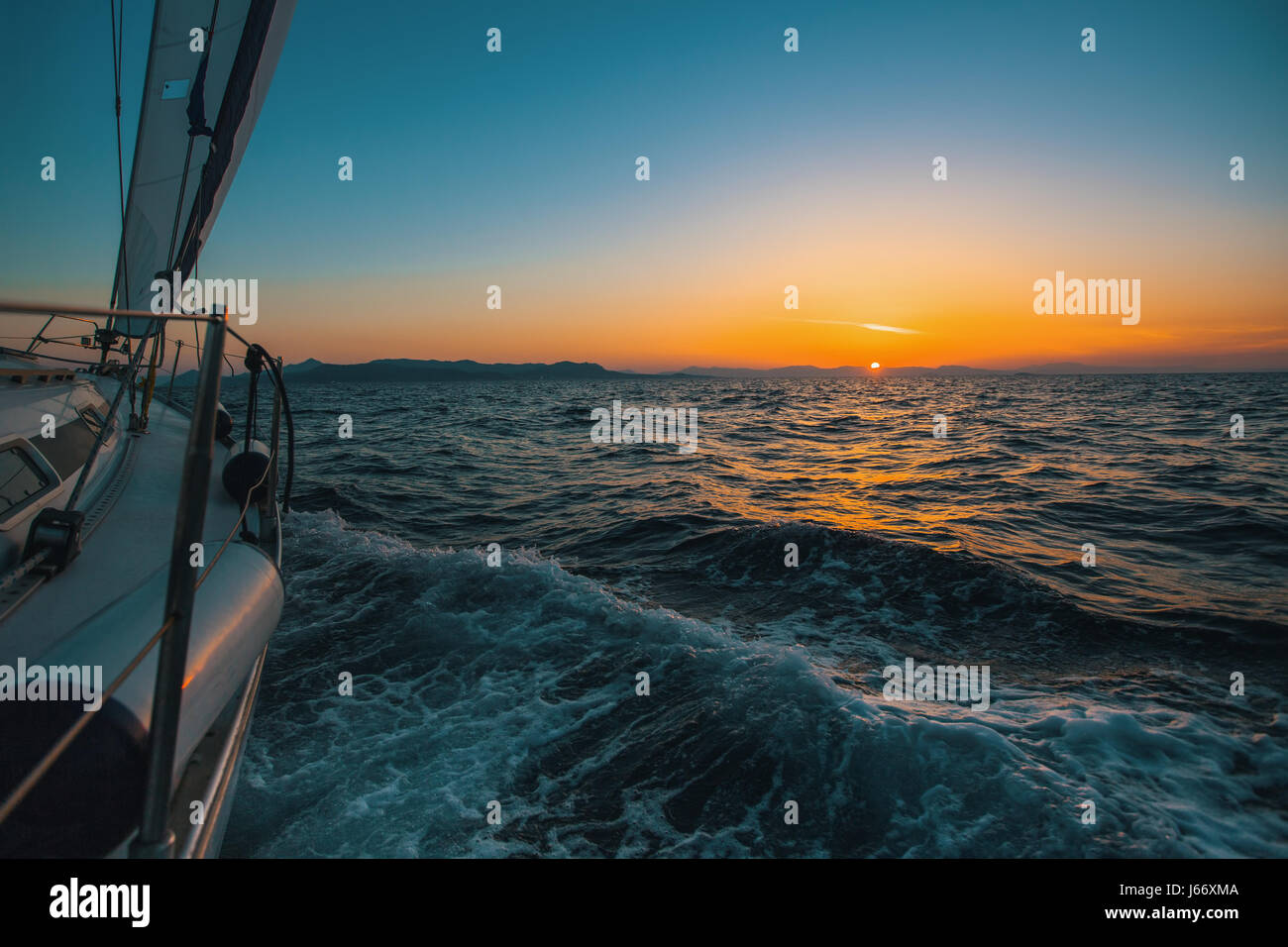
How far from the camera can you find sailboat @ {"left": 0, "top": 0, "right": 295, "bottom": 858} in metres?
1.84

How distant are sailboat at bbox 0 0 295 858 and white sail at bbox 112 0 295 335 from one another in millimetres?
38

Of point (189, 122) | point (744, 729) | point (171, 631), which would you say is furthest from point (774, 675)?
point (189, 122)

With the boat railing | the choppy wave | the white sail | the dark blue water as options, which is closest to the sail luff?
the white sail

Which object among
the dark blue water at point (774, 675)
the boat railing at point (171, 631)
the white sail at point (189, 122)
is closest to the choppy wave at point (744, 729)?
the dark blue water at point (774, 675)

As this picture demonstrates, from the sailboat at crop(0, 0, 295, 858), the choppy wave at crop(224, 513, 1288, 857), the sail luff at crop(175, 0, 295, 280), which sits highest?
the sail luff at crop(175, 0, 295, 280)

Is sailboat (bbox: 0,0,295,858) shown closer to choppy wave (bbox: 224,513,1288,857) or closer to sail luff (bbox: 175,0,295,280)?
sail luff (bbox: 175,0,295,280)

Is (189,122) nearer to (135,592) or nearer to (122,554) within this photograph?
(122,554)

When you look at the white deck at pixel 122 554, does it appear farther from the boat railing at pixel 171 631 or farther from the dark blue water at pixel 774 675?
the dark blue water at pixel 774 675

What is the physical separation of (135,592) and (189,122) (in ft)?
22.4

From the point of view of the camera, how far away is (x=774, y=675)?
4.67 metres

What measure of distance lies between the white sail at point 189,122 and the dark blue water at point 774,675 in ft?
13.7
